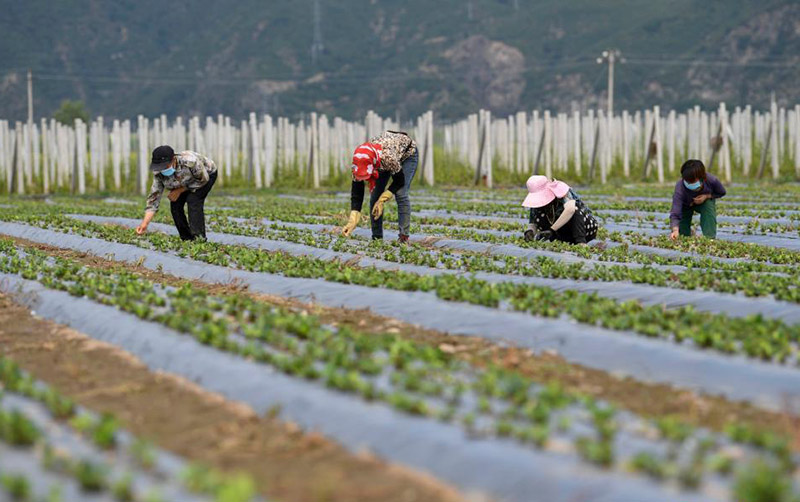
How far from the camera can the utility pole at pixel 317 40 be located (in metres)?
92.1

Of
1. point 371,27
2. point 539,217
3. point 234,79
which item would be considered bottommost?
point 539,217

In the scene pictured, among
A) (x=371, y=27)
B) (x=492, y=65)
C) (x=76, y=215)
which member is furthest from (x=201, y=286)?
(x=371, y=27)

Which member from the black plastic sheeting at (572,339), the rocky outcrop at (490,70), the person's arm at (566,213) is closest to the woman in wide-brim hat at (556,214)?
the person's arm at (566,213)

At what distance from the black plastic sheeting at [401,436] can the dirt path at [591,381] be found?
1215 millimetres

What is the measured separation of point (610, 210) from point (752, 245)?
212 inches

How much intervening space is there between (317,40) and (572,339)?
89.9 meters

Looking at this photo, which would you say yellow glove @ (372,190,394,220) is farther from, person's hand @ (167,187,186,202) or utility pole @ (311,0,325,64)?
utility pole @ (311,0,325,64)

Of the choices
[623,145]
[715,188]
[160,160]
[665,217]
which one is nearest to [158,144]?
[623,145]

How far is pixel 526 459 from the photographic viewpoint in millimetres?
4602

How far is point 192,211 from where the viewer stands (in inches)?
497

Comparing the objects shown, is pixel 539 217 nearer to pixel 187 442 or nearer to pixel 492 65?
pixel 187 442

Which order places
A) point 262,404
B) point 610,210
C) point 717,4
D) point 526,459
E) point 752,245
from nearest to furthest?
point 526,459
point 262,404
point 752,245
point 610,210
point 717,4

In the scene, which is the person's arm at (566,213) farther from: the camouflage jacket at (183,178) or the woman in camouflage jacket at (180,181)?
the camouflage jacket at (183,178)

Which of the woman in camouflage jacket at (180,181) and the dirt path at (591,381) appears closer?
the dirt path at (591,381)
